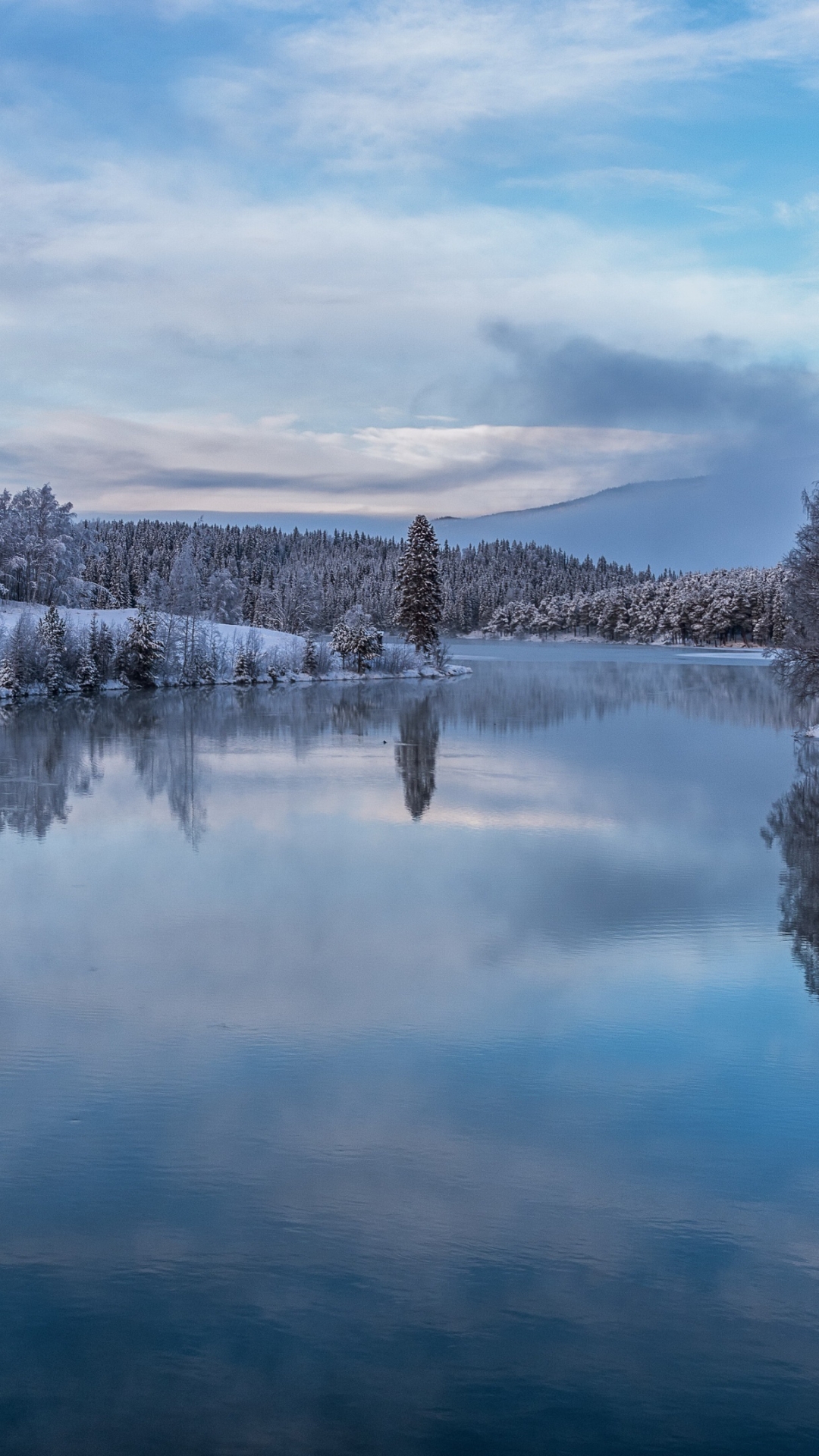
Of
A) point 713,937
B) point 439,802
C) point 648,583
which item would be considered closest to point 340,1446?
point 713,937

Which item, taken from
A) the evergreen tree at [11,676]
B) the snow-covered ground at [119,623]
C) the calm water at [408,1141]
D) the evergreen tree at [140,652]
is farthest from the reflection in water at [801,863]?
the snow-covered ground at [119,623]

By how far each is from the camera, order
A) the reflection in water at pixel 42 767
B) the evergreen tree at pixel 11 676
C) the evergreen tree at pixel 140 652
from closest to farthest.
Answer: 1. the reflection in water at pixel 42 767
2. the evergreen tree at pixel 11 676
3. the evergreen tree at pixel 140 652

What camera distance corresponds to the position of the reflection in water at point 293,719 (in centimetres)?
2445

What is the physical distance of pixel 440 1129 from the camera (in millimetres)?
8406

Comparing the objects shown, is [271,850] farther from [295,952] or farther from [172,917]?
[295,952]

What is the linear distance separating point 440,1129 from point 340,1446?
3.16 meters

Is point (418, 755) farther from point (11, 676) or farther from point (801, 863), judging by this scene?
point (11, 676)

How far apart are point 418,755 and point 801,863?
46.9 ft

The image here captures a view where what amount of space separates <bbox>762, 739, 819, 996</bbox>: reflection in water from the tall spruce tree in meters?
44.4

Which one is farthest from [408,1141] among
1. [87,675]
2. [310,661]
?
[310,661]

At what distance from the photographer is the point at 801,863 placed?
1755 centimetres

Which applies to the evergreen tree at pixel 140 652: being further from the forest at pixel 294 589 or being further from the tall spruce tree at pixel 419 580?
the tall spruce tree at pixel 419 580

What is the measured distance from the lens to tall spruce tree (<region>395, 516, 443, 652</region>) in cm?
7062

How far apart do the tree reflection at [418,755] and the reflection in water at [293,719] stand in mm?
60
